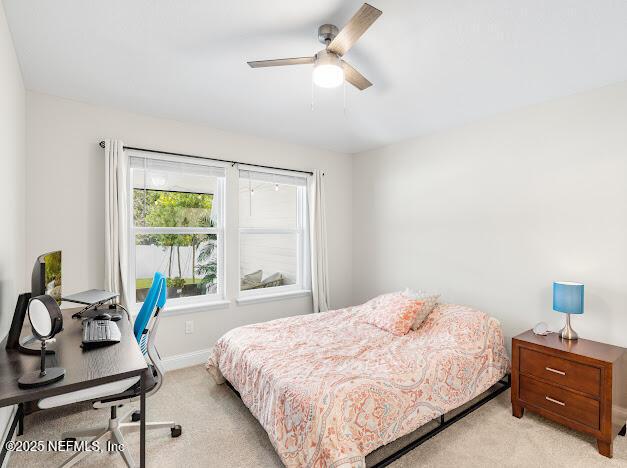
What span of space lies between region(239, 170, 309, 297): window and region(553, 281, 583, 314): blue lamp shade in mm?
2629

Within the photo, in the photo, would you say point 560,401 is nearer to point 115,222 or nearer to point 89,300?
point 89,300

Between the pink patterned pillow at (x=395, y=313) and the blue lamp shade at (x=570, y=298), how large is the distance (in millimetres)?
1005

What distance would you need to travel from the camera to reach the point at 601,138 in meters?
2.50

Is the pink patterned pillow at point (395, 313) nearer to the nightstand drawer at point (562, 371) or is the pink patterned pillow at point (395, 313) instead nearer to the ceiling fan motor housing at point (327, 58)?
the nightstand drawer at point (562, 371)

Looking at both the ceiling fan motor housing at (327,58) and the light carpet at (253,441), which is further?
the light carpet at (253,441)

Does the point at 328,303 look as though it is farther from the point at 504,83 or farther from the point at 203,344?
the point at 504,83

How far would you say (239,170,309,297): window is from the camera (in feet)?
12.5

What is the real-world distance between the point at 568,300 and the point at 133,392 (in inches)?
114

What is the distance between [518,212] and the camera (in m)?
2.95

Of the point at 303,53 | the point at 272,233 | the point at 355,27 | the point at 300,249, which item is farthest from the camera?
the point at 300,249

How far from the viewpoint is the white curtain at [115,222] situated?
283 centimetres

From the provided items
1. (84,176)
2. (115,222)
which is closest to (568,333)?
(115,222)

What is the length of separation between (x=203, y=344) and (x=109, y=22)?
112 inches

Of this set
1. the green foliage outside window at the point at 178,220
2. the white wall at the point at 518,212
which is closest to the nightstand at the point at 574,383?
the white wall at the point at 518,212
